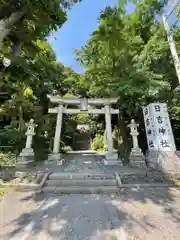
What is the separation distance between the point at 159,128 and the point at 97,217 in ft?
16.7

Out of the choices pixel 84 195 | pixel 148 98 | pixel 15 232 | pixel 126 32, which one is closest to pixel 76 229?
pixel 15 232

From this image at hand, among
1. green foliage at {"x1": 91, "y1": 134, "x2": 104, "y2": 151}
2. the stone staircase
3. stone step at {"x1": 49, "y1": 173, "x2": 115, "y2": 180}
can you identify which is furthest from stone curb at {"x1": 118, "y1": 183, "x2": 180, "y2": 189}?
green foliage at {"x1": 91, "y1": 134, "x2": 104, "y2": 151}

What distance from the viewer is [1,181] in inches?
186

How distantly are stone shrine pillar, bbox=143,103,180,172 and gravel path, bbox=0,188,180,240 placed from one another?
6.21 ft

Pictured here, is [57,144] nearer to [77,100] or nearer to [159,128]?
[77,100]

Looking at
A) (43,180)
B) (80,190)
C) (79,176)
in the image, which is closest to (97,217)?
(80,190)

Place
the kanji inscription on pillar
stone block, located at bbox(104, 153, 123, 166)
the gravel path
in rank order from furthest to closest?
stone block, located at bbox(104, 153, 123, 166) → the kanji inscription on pillar → the gravel path

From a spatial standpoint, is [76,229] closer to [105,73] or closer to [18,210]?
[18,210]

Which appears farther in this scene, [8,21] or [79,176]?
[79,176]

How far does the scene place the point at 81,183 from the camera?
4785mm

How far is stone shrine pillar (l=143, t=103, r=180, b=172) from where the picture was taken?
5.94m

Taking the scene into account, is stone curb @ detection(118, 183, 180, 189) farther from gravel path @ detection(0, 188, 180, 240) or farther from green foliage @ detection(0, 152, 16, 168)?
green foliage @ detection(0, 152, 16, 168)

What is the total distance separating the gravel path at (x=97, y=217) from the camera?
100 inches

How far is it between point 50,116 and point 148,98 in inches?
287
